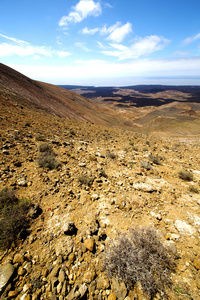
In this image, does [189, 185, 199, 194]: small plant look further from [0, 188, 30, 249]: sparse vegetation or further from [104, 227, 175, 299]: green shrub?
[0, 188, 30, 249]: sparse vegetation

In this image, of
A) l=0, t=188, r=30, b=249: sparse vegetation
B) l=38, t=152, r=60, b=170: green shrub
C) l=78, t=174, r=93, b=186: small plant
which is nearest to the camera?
l=0, t=188, r=30, b=249: sparse vegetation

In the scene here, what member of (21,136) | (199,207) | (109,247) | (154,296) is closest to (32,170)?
(21,136)

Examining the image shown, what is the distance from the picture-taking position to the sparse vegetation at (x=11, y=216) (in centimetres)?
263

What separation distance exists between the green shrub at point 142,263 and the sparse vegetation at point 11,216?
6.77ft

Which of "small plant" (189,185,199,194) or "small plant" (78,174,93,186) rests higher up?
"small plant" (78,174,93,186)

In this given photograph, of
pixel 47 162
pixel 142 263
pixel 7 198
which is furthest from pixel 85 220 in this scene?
pixel 47 162

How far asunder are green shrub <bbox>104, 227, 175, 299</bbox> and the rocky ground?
0.14m

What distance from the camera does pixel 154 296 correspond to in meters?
2.19

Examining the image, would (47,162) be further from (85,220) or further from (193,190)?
(193,190)

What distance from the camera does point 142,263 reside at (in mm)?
2438

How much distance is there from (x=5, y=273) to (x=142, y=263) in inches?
99.4

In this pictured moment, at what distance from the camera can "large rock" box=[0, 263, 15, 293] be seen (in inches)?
81.7

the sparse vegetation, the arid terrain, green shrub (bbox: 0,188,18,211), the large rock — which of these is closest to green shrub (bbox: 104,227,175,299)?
the arid terrain

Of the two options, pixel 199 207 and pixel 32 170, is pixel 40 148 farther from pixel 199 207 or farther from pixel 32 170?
pixel 199 207
